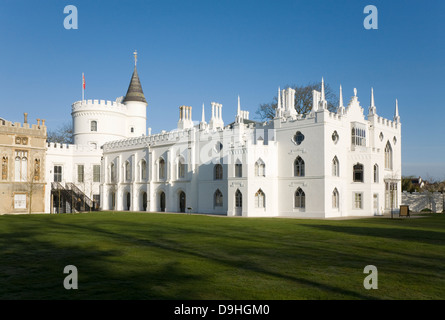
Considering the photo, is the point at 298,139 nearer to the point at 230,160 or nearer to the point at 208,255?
the point at 230,160

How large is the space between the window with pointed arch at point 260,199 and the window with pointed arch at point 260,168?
136cm

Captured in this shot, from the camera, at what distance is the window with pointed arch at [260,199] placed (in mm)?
33688

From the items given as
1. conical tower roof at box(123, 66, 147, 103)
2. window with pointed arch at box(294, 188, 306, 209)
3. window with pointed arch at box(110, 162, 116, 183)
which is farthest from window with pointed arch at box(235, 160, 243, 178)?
conical tower roof at box(123, 66, 147, 103)

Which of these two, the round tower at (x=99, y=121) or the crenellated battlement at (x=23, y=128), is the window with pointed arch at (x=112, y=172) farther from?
the crenellated battlement at (x=23, y=128)

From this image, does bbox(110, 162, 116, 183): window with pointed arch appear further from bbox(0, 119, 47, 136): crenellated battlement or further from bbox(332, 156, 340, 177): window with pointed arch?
bbox(332, 156, 340, 177): window with pointed arch

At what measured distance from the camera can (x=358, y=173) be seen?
113ft

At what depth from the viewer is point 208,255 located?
11.7 metres

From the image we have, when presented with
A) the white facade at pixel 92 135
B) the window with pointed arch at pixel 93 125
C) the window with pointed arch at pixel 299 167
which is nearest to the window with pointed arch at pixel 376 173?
the window with pointed arch at pixel 299 167

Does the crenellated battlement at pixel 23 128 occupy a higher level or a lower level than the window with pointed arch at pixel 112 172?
higher

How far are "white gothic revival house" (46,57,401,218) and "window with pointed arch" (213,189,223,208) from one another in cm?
10

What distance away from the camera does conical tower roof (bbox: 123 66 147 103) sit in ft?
178

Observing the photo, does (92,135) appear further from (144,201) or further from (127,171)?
(144,201)

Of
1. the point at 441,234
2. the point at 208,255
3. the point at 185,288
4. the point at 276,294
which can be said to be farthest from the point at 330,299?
the point at 441,234

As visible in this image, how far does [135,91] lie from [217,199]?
24.1 meters
